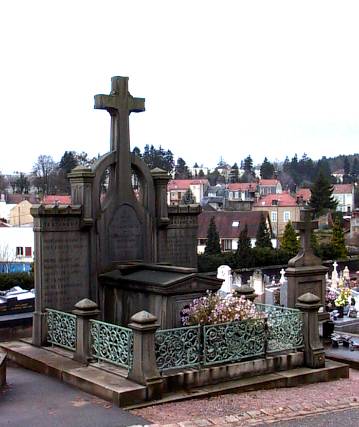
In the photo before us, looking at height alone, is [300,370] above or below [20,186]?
below

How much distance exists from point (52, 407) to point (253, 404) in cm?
271

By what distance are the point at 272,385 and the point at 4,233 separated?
1902 inches

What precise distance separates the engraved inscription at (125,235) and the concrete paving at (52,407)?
119 inches

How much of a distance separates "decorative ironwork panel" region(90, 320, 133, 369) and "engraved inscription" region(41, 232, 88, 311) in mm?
1640

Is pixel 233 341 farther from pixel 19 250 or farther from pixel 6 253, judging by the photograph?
pixel 19 250

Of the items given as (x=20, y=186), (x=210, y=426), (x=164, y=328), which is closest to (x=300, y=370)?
→ (x=164, y=328)

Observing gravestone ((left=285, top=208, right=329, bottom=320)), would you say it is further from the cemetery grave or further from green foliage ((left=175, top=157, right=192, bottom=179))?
green foliage ((left=175, top=157, right=192, bottom=179))

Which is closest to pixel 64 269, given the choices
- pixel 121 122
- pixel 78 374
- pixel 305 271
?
pixel 78 374

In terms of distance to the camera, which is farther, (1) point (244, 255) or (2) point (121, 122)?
(1) point (244, 255)

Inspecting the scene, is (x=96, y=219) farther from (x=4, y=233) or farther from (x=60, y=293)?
(x=4, y=233)

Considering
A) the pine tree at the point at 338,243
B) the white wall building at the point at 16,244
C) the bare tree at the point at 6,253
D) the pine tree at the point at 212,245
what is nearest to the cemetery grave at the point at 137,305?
the pine tree at the point at 212,245

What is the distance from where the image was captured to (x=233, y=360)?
33.2ft

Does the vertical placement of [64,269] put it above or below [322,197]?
below

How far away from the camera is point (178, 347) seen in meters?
9.59
